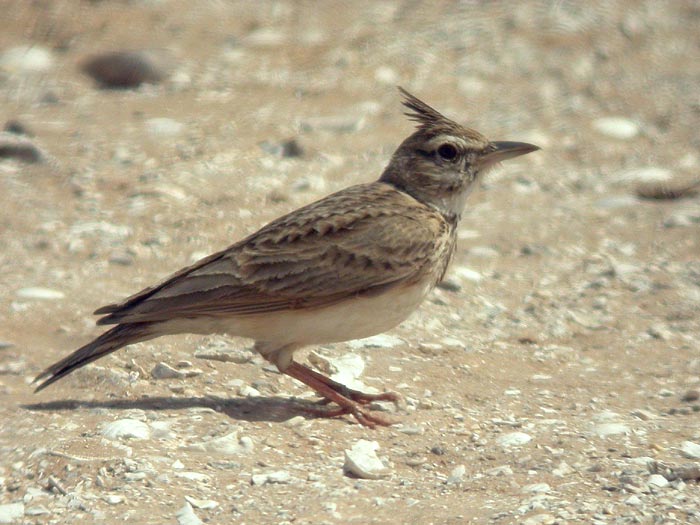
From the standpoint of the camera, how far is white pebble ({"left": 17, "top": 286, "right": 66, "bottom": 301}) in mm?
7679

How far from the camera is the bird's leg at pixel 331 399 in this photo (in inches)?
240

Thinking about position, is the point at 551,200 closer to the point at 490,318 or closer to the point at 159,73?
the point at 490,318

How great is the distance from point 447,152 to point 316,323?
1.40 metres

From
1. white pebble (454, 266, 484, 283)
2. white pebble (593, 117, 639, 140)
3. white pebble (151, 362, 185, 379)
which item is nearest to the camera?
white pebble (151, 362, 185, 379)

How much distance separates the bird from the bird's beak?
0.59 m

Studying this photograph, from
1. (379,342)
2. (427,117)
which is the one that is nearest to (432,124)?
(427,117)

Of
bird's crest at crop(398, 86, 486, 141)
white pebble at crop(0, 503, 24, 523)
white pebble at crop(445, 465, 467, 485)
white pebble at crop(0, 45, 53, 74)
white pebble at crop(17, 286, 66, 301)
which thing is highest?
bird's crest at crop(398, 86, 486, 141)

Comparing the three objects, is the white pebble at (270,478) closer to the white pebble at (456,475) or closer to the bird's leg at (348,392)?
the white pebble at (456,475)

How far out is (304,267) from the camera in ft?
20.3

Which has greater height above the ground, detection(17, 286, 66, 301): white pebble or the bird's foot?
the bird's foot

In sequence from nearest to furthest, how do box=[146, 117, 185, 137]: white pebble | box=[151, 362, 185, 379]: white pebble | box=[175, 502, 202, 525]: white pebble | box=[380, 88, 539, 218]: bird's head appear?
1. box=[175, 502, 202, 525]: white pebble
2. box=[151, 362, 185, 379]: white pebble
3. box=[380, 88, 539, 218]: bird's head
4. box=[146, 117, 185, 137]: white pebble

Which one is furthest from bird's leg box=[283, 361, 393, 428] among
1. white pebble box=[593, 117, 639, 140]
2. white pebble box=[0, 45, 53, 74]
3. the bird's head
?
white pebble box=[0, 45, 53, 74]

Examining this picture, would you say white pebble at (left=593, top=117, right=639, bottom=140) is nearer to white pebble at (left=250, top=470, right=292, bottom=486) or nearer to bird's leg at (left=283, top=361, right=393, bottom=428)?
bird's leg at (left=283, top=361, right=393, bottom=428)

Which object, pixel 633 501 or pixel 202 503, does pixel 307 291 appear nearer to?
pixel 202 503
